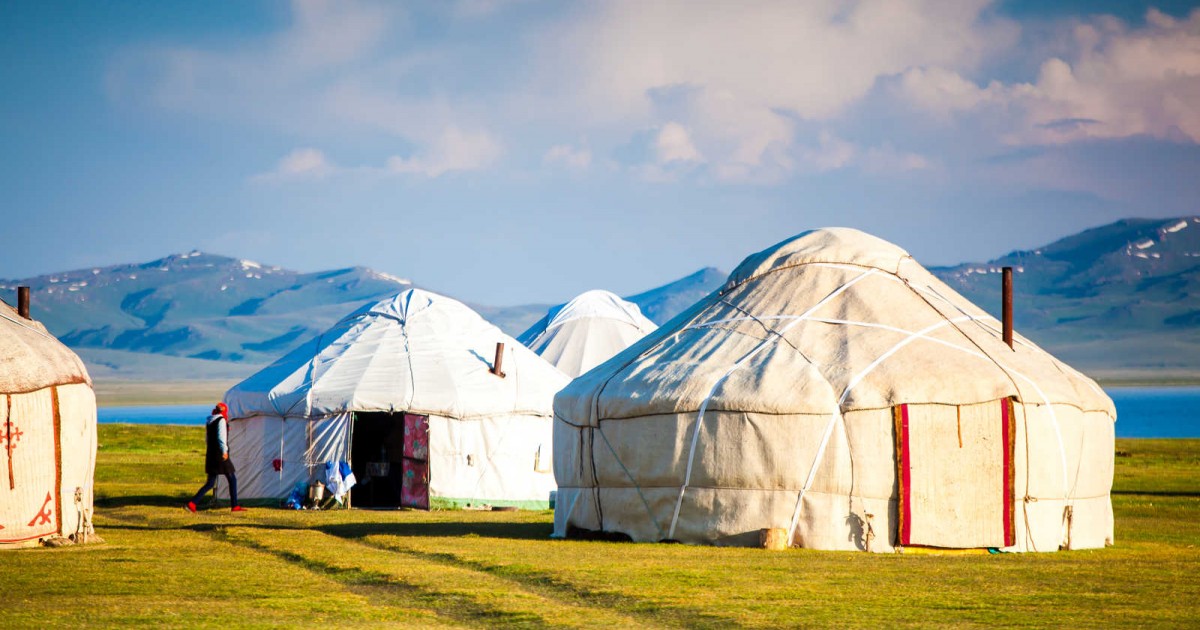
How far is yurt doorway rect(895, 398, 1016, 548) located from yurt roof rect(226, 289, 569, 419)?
8.15 meters

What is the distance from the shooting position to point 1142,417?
114062 millimetres

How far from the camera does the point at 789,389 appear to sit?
12.4 meters

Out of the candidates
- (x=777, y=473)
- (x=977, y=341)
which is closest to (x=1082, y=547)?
(x=977, y=341)

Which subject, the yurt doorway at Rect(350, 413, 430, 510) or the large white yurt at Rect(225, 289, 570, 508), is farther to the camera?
the yurt doorway at Rect(350, 413, 430, 510)

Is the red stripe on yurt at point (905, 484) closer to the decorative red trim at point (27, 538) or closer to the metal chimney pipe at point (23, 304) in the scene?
the decorative red trim at point (27, 538)

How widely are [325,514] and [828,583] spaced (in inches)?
364

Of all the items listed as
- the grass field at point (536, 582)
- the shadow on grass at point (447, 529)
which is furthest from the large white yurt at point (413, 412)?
the grass field at point (536, 582)

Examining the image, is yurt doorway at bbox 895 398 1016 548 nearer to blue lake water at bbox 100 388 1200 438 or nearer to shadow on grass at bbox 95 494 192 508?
shadow on grass at bbox 95 494 192 508

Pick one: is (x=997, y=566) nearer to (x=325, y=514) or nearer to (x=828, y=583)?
(x=828, y=583)

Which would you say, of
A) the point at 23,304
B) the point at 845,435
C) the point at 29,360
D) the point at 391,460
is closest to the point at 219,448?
the point at 23,304

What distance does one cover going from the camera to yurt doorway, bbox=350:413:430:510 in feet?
62.0

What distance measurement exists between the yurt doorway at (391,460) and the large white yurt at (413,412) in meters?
0.03

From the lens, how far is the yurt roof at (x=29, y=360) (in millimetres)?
12258

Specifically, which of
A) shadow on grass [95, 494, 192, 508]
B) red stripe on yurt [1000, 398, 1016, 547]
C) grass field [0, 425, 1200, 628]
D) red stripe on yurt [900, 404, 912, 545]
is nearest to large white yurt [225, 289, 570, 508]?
shadow on grass [95, 494, 192, 508]
